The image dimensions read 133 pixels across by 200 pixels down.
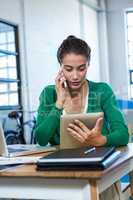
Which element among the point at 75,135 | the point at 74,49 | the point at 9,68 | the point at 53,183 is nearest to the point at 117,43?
the point at 9,68

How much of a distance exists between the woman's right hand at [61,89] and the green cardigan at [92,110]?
33 millimetres

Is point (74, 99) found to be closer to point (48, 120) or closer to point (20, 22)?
point (48, 120)

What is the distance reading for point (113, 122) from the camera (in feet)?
5.45

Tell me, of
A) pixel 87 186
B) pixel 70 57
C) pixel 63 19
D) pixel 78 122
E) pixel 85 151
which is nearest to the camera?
pixel 87 186

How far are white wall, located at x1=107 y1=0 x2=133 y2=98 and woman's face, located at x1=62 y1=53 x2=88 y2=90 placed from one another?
6.84 m

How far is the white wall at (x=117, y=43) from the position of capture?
27.8 feet

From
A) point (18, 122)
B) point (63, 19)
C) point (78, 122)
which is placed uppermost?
point (63, 19)

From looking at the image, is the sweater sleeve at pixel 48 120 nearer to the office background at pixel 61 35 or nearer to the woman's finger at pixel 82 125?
the woman's finger at pixel 82 125

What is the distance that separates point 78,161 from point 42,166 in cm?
10

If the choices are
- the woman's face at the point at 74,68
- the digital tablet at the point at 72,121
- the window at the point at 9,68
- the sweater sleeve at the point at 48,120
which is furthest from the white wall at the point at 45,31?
the digital tablet at the point at 72,121

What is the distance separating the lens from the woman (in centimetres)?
163

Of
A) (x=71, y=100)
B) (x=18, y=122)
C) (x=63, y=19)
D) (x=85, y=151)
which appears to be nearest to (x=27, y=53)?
→ (x=18, y=122)

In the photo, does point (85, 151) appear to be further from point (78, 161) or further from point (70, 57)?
point (70, 57)

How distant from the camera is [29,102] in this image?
18.6 ft
